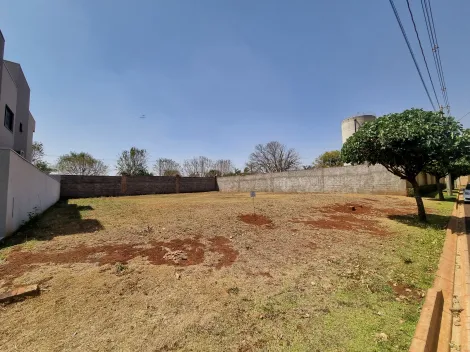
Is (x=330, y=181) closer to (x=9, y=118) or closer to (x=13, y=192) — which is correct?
(x=13, y=192)

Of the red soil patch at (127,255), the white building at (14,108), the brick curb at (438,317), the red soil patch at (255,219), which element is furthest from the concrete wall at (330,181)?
the white building at (14,108)

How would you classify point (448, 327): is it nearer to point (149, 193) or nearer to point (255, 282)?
point (255, 282)

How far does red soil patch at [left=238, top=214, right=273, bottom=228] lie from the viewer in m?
8.27

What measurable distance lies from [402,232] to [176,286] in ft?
23.8

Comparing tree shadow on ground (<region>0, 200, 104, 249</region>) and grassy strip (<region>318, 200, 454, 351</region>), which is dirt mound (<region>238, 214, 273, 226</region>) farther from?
tree shadow on ground (<region>0, 200, 104, 249</region>)

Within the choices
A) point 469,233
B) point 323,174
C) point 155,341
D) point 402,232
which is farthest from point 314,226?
point 323,174

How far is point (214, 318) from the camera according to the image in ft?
9.60

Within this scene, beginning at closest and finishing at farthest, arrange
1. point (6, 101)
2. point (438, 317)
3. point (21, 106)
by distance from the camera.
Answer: point (438, 317) → point (6, 101) → point (21, 106)

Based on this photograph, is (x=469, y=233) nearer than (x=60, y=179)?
Yes

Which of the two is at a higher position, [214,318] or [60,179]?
[60,179]

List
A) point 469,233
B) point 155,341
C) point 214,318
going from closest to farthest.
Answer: point 155,341 → point 214,318 → point 469,233

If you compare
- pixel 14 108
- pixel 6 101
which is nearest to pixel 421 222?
pixel 6 101

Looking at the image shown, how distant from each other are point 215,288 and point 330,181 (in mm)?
22646

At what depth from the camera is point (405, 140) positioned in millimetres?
7891
